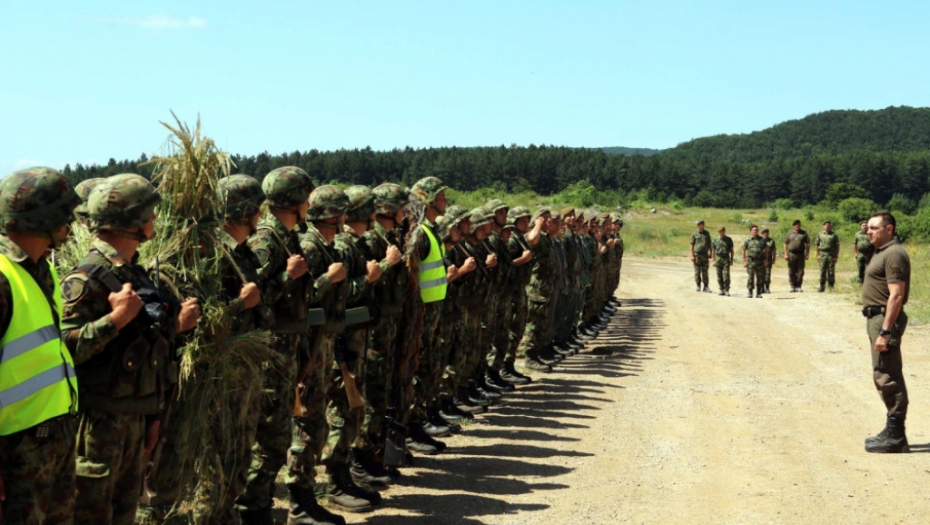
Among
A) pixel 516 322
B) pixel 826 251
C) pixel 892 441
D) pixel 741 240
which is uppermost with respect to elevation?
pixel 826 251

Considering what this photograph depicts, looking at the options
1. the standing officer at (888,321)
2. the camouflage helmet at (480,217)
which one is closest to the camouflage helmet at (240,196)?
the camouflage helmet at (480,217)

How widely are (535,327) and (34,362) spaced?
1105cm

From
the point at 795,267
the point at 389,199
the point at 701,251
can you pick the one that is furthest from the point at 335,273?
the point at 795,267

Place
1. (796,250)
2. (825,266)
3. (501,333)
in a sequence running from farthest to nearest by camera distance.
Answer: (796,250) < (825,266) < (501,333)

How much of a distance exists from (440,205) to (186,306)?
→ 4.96 m

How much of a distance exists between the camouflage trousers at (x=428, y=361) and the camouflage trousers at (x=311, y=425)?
104 inches

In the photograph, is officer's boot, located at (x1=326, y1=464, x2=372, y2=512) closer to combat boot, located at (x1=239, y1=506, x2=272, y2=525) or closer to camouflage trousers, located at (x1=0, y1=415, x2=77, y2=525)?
combat boot, located at (x1=239, y1=506, x2=272, y2=525)

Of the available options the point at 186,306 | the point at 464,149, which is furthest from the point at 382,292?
the point at 464,149

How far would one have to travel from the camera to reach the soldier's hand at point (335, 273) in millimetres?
6484

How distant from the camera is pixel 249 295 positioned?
5395 mm

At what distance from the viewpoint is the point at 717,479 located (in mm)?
8133

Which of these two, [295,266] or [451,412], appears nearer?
[295,266]

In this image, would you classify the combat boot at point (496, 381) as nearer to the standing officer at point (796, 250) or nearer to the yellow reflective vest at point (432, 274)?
the yellow reflective vest at point (432, 274)

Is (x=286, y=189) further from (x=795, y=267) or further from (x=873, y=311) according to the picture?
(x=795, y=267)
